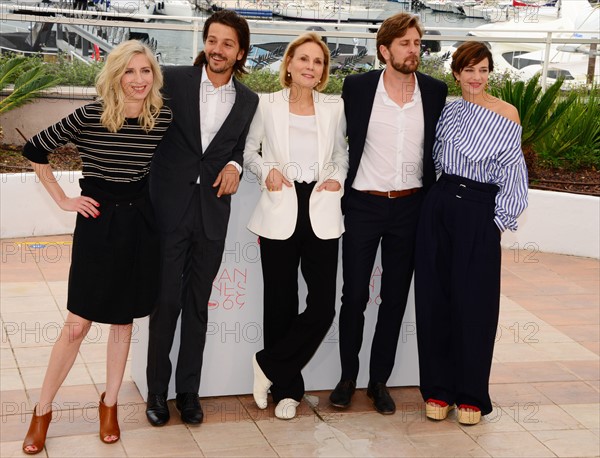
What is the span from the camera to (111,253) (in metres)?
4.43

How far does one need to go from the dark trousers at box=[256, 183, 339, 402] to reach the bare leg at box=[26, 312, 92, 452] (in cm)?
97

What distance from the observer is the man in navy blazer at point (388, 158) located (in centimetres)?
496

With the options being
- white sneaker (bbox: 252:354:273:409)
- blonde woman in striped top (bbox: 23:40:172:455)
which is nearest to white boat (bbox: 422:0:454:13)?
white sneaker (bbox: 252:354:273:409)

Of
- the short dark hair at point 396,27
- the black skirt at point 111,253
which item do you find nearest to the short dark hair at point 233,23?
the short dark hair at point 396,27

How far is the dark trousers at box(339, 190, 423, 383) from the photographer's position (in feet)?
16.4

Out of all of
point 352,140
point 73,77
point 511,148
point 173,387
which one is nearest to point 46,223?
point 73,77

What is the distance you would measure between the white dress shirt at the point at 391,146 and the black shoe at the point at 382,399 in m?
1.08

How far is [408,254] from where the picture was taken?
5109 mm

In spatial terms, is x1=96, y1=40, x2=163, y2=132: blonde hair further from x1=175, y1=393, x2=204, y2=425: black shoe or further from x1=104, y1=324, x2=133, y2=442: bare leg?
x1=175, y1=393, x2=204, y2=425: black shoe

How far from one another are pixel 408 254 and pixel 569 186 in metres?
4.60

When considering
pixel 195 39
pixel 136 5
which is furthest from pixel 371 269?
pixel 136 5

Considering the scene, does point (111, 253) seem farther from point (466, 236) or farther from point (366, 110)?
point (466, 236)

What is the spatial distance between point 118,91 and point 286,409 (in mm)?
1832

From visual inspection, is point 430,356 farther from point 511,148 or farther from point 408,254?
point 511,148
